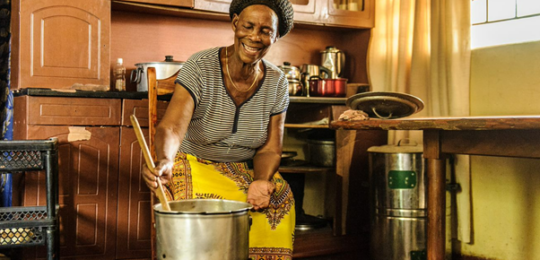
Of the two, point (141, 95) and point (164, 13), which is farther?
point (164, 13)

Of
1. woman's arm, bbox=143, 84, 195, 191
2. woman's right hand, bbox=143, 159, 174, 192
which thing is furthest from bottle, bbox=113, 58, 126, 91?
woman's right hand, bbox=143, 159, 174, 192

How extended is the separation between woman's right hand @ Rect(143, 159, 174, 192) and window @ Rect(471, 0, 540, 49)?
2.16 metres

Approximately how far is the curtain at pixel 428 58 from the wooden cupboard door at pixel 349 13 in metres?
0.06

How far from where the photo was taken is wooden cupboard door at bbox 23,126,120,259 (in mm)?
2770

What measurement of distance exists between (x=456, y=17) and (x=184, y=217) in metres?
2.33

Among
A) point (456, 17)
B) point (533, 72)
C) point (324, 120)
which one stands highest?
point (456, 17)

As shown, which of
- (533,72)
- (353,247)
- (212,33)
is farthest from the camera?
(212,33)

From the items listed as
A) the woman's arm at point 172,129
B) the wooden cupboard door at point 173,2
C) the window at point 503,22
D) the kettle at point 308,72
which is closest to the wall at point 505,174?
the window at point 503,22

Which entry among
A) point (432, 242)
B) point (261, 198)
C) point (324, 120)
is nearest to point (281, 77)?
point (261, 198)

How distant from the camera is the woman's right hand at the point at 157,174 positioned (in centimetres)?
141

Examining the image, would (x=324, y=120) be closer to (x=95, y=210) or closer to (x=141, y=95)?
(x=141, y=95)

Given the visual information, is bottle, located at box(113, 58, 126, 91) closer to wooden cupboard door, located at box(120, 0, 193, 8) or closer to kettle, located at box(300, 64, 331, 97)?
wooden cupboard door, located at box(120, 0, 193, 8)

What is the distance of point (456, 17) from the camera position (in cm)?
302

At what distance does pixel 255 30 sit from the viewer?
191 centimetres
